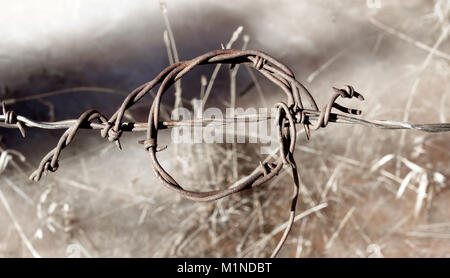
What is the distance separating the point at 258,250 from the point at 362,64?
1.28 metres

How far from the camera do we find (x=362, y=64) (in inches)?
84.0

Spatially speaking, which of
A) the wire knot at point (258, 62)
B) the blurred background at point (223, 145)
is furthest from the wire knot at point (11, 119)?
the blurred background at point (223, 145)

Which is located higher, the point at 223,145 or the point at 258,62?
the point at 258,62

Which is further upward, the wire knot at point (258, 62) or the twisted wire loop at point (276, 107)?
the wire knot at point (258, 62)

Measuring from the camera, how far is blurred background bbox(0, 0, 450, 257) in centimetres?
163

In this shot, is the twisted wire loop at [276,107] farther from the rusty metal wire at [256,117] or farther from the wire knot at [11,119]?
the wire knot at [11,119]

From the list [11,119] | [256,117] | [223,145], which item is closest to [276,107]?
[256,117]

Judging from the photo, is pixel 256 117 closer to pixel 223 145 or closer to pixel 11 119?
pixel 11 119

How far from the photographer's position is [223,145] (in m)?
1.80

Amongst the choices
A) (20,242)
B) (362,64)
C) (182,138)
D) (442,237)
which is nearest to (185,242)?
(182,138)

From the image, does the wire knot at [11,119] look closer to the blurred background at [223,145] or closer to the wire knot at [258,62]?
the wire knot at [258,62]

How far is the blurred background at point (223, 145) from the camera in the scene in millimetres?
1626

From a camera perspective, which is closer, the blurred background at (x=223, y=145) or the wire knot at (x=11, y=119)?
the wire knot at (x=11, y=119)

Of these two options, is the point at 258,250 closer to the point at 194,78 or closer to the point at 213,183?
the point at 213,183
